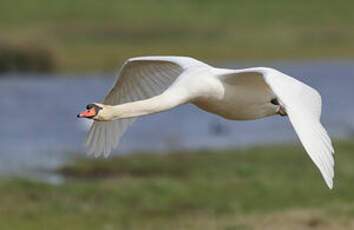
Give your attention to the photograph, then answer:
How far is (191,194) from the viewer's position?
14.7m

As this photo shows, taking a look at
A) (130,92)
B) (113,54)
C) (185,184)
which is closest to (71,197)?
(185,184)

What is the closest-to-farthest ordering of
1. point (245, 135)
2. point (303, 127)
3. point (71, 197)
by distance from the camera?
point (303, 127) → point (71, 197) → point (245, 135)

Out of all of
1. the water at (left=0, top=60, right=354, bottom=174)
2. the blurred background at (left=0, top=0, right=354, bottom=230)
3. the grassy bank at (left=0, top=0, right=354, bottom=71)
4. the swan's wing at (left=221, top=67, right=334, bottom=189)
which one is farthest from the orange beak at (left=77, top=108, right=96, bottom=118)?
the grassy bank at (left=0, top=0, right=354, bottom=71)

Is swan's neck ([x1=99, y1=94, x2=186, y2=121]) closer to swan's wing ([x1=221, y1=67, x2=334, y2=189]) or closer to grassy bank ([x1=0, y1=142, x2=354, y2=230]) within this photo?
swan's wing ([x1=221, y1=67, x2=334, y2=189])

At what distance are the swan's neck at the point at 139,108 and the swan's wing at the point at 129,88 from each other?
4.66 feet

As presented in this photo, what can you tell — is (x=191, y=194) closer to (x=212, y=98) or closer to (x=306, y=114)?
(x=212, y=98)

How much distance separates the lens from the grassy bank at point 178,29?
127 feet

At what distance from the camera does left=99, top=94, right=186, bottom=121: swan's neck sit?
25.7 feet

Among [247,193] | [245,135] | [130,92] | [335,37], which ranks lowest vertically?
[335,37]

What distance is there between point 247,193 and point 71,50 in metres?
24.8

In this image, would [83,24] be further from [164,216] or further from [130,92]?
[130,92]

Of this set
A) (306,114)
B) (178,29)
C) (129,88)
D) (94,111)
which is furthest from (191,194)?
(178,29)

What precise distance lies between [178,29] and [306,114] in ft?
116

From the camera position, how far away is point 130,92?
9703mm
